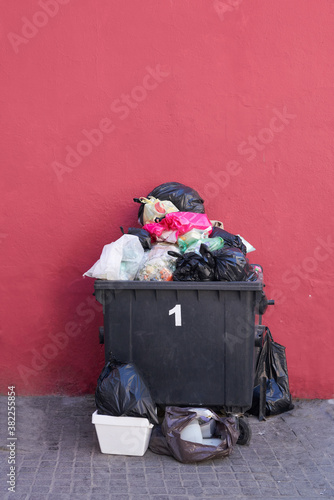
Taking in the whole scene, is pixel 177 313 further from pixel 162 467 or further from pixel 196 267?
pixel 162 467

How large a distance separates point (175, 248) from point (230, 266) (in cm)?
55

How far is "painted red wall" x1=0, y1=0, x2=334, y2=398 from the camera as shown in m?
5.03

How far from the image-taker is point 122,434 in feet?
13.4

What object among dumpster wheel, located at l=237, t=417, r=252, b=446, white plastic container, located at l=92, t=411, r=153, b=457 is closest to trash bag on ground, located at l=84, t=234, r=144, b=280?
white plastic container, located at l=92, t=411, r=153, b=457

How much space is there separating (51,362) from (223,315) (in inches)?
70.3

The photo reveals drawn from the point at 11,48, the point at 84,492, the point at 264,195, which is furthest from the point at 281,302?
the point at 11,48

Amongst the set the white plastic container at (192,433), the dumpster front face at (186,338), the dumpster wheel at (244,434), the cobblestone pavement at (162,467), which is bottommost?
the cobblestone pavement at (162,467)

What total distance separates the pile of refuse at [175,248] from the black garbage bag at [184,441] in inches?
36.1

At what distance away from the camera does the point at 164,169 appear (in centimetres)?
514

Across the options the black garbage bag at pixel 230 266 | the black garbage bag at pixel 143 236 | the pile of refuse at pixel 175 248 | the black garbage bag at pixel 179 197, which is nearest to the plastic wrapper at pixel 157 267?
the pile of refuse at pixel 175 248

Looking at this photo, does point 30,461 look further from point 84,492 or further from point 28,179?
point 28,179

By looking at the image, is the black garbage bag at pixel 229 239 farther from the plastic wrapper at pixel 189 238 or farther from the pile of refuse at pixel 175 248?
the plastic wrapper at pixel 189 238

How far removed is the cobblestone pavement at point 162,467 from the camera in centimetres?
369

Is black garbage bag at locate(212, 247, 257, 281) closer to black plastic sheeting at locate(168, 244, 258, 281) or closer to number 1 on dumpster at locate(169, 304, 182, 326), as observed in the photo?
black plastic sheeting at locate(168, 244, 258, 281)
